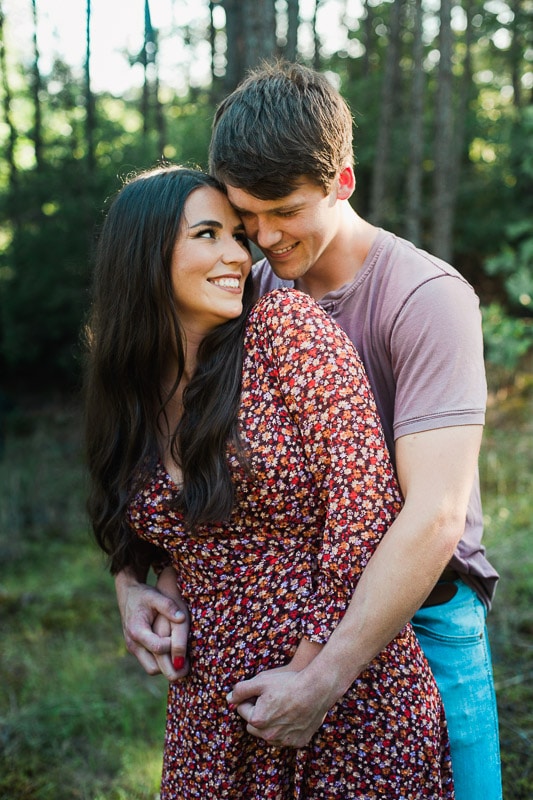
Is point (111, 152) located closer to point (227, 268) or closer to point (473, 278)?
point (473, 278)

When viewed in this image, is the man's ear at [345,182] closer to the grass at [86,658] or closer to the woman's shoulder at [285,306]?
Answer: the woman's shoulder at [285,306]

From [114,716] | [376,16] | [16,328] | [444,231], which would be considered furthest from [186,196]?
[376,16]

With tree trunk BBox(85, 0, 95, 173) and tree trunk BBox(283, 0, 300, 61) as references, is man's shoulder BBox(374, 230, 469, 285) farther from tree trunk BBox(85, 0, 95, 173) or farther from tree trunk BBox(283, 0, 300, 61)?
tree trunk BBox(85, 0, 95, 173)

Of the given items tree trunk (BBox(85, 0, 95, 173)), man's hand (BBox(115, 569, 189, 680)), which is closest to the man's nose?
man's hand (BBox(115, 569, 189, 680))

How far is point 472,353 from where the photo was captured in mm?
1679

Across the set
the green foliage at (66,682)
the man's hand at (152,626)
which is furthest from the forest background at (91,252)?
the man's hand at (152,626)

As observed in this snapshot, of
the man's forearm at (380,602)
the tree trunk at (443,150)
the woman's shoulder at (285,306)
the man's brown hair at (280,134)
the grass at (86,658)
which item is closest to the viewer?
the man's forearm at (380,602)

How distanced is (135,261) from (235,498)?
686 millimetres

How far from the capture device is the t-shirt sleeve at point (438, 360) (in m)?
1.64

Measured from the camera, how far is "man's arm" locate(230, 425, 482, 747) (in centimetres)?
158

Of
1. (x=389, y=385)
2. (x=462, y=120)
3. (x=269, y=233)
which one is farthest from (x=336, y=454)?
(x=462, y=120)

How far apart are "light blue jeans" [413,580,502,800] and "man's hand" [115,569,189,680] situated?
63 cm

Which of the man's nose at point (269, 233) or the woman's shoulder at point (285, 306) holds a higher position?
the man's nose at point (269, 233)

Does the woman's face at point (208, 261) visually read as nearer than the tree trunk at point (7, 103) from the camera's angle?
Yes
